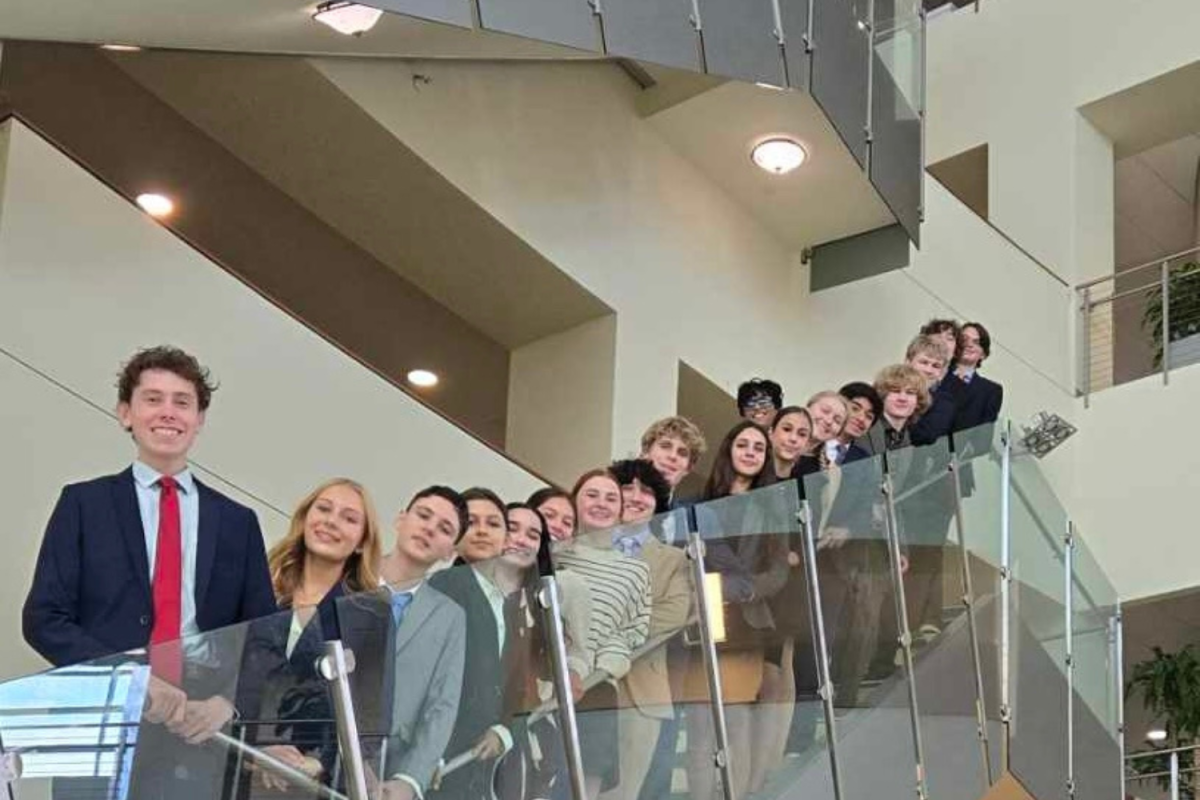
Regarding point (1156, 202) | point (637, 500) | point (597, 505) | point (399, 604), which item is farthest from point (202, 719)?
point (1156, 202)

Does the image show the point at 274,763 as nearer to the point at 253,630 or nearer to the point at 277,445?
the point at 253,630

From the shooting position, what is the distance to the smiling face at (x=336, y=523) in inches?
192

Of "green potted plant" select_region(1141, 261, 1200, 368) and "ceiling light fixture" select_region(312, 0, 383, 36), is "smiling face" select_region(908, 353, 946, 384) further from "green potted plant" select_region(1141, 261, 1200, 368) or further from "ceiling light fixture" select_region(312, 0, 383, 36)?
"green potted plant" select_region(1141, 261, 1200, 368)

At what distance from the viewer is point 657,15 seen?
28.4 feet

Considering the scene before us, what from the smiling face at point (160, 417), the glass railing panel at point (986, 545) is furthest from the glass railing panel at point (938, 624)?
the smiling face at point (160, 417)

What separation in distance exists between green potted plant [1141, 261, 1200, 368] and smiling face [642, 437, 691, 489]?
7654 millimetres

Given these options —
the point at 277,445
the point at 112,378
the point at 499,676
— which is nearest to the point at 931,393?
the point at 277,445

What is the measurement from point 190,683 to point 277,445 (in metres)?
A: 4.66

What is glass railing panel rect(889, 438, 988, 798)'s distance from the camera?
7.18 meters

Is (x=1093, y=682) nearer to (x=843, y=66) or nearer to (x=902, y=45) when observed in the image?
(x=843, y=66)

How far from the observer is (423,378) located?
41.5 feet

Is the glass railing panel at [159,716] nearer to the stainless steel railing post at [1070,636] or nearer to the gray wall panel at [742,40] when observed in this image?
the stainless steel railing post at [1070,636]

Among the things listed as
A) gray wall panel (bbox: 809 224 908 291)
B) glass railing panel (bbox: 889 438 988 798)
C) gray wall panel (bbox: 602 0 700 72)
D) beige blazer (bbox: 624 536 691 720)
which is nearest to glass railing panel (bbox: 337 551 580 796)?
beige blazer (bbox: 624 536 691 720)

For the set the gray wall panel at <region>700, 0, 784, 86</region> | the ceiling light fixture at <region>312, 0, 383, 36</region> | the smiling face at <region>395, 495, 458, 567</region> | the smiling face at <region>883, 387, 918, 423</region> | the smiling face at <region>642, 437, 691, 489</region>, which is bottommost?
the smiling face at <region>395, 495, 458, 567</region>
